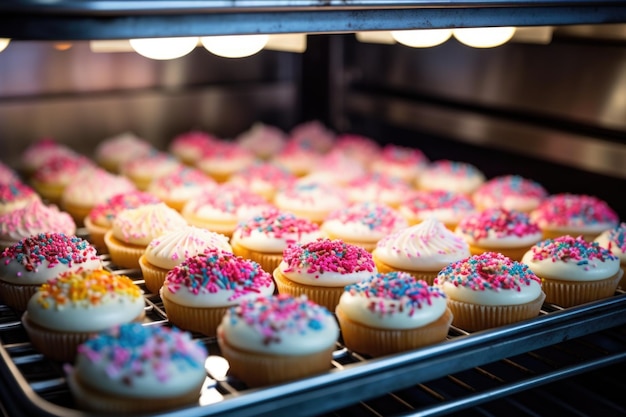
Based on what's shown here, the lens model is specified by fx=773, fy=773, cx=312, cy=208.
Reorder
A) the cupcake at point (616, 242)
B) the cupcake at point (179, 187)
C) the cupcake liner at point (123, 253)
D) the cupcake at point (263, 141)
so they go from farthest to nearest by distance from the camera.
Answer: the cupcake at point (263, 141), the cupcake at point (179, 187), the cupcake liner at point (123, 253), the cupcake at point (616, 242)

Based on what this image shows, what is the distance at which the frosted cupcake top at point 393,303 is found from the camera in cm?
241

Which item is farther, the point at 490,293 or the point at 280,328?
the point at 490,293

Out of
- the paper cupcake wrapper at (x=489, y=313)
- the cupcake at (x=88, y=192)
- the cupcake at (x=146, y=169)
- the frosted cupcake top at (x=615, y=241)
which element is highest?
the cupcake at (x=146, y=169)

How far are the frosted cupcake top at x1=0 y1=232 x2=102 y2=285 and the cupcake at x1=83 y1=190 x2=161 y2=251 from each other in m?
0.64

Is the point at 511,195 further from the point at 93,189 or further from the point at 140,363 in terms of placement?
the point at 140,363

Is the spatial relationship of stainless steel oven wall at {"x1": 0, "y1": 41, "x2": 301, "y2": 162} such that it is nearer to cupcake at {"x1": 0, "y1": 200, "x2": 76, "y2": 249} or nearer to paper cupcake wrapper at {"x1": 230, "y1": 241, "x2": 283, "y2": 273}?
cupcake at {"x1": 0, "y1": 200, "x2": 76, "y2": 249}

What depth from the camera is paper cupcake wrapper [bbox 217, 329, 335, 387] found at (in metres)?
Result: 2.20

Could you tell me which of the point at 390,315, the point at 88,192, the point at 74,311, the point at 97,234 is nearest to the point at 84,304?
the point at 74,311

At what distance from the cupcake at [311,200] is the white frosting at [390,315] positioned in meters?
1.32

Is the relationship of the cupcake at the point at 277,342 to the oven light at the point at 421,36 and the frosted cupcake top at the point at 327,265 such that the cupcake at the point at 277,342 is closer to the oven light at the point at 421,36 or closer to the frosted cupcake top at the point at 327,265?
the frosted cupcake top at the point at 327,265

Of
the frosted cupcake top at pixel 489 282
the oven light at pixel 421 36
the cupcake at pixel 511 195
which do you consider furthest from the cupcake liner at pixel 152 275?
the cupcake at pixel 511 195

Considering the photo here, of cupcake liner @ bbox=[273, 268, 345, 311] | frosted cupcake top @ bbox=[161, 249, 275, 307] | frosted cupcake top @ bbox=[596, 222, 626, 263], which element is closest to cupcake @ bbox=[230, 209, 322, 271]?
cupcake liner @ bbox=[273, 268, 345, 311]

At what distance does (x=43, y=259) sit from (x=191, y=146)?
2267mm

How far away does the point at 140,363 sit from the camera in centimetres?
202
